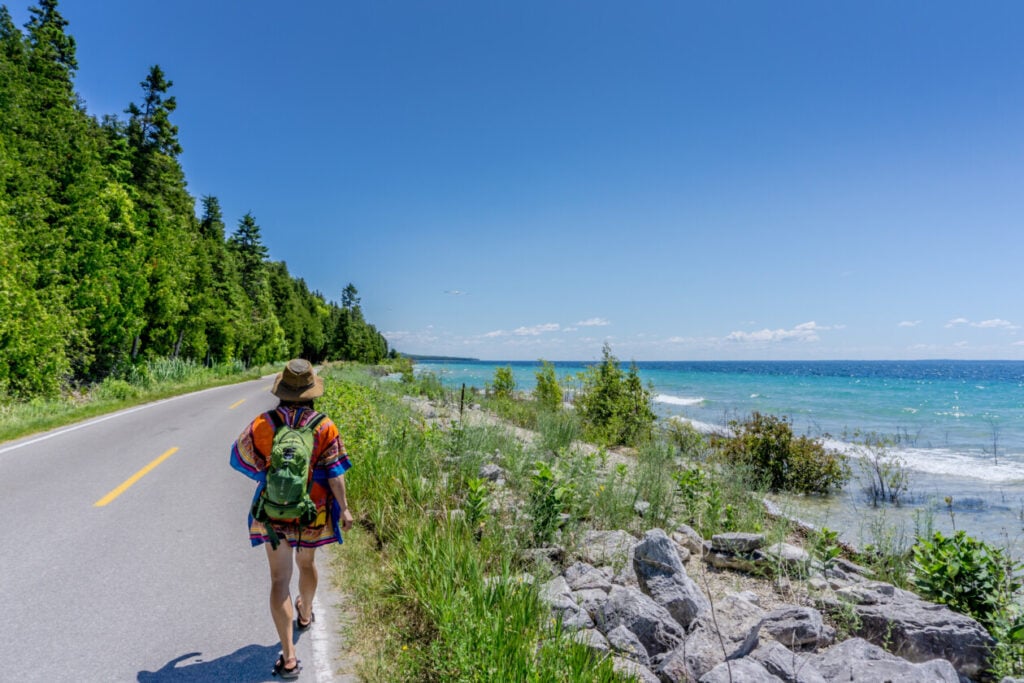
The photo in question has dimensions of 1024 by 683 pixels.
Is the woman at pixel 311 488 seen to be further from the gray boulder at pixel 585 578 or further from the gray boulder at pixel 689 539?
the gray boulder at pixel 689 539

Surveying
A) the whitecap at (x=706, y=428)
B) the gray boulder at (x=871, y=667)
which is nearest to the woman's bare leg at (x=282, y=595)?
the gray boulder at (x=871, y=667)

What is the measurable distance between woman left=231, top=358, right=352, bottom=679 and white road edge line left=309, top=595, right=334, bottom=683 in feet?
0.49

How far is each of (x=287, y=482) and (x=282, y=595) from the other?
2.82 ft

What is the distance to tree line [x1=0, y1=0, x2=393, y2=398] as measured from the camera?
14.3 metres

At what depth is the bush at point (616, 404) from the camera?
14500 millimetres

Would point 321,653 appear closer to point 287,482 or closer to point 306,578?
point 306,578

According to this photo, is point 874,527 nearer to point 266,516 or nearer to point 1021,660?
point 1021,660

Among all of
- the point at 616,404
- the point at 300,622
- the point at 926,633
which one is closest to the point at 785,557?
the point at 926,633

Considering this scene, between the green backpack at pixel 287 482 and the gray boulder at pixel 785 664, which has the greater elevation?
the green backpack at pixel 287 482

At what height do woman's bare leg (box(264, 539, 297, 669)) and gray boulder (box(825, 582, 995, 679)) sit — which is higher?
woman's bare leg (box(264, 539, 297, 669))

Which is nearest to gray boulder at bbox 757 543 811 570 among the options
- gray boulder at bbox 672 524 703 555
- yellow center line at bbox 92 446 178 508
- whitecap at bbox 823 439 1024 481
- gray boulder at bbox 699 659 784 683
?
gray boulder at bbox 672 524 703 555

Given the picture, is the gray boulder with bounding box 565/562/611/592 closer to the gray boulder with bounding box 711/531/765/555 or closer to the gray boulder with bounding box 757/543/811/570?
the gray boulder with bounding box 711/531/765/555

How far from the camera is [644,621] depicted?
404cm

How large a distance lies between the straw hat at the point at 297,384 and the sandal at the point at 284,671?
5.66ft
